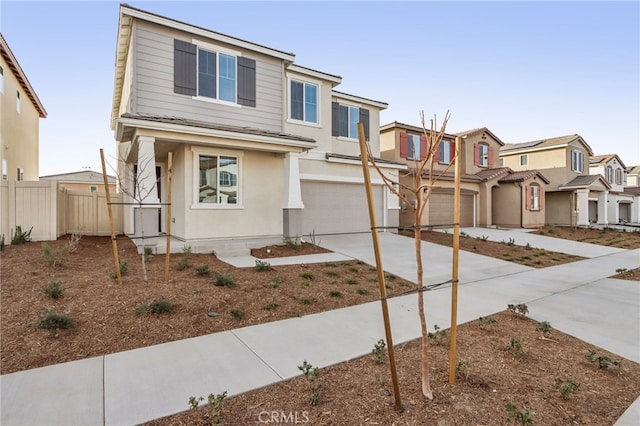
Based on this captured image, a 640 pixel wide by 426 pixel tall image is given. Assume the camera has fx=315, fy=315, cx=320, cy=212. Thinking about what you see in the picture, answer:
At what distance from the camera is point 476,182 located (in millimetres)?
20266

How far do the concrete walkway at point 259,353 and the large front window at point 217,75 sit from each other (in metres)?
8.19

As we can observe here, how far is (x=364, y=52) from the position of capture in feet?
39.2

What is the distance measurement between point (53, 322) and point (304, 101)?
1108cm

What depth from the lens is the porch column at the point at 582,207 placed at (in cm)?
2445

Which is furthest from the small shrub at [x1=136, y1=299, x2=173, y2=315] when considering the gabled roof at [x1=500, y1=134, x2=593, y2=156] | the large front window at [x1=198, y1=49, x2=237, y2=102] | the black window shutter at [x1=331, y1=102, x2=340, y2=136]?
the gabled roof at [x1=500, y1=134, x2=593, y2=156]

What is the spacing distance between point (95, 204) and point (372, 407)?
12439mm

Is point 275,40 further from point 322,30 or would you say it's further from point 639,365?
point 639,365

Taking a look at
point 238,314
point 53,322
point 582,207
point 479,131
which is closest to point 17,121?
point 53,322

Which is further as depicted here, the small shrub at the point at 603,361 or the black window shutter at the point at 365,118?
the black window shutter at the point at 365,118

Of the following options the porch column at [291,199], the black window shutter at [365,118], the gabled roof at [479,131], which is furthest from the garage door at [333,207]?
the gabled roof at [479,131]

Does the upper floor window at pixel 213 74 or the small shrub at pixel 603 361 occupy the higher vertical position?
the upper floor window at pixel 213 74

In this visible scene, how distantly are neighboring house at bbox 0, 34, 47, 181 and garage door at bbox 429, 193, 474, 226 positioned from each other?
18.9m

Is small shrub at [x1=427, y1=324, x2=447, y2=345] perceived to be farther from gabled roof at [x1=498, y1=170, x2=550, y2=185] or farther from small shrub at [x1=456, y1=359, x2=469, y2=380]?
gabled roof at [x1=498, y1=170, x2=550, y2=185]

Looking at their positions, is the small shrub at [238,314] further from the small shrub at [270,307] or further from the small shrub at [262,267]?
the small shrub at [262,267]
